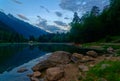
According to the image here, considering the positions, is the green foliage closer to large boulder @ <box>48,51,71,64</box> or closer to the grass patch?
large boulder @ <box>48,51,71,64</box>

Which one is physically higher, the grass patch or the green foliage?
the green foliage

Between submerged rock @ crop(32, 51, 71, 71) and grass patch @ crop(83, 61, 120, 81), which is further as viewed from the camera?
submerged rock @ crop(32, 51, 71, 71)

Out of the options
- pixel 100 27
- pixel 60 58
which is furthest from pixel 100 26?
pixel 60 58

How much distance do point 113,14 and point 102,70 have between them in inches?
3558

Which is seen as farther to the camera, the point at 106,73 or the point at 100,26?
the point at 100,26

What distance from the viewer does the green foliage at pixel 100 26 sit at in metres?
110

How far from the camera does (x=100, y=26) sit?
118 meters

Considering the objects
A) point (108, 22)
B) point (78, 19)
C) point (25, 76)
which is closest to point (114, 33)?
point (108, 22)

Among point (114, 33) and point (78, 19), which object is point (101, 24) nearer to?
point (114, 33)

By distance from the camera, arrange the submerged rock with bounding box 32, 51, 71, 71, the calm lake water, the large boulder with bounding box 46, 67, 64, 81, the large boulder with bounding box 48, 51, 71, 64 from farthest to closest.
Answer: the large boulder with bounding box 48, 51, 71, 64 → the submerged rock with bounding box 32, 51, 71, 71 → the calm lake water → the large boulder with bounding box 46, 67, 64, 81

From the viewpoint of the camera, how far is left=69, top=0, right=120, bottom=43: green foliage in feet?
360

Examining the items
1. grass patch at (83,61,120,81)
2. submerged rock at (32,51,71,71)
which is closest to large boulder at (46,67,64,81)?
grass patch at (83,61,120,81)

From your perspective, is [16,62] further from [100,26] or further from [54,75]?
[100,26]

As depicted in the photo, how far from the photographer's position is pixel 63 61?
119 feet
